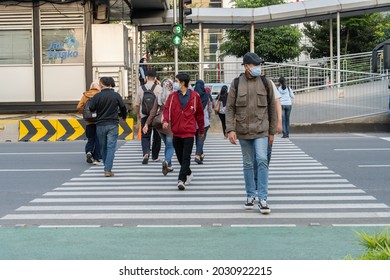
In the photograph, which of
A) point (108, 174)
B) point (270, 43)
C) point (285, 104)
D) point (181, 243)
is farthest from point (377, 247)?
point (270, 43)

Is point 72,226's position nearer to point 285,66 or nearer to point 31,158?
point 31,158

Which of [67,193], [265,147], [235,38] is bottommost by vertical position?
[67,193]

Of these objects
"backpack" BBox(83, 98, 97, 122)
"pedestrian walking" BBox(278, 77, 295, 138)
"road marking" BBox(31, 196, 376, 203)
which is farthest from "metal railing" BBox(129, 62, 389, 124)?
"road marking" BBox(31, 196, 376, 203)

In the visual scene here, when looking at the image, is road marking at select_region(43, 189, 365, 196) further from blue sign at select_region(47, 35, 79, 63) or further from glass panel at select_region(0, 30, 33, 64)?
glass panel at select_region(0, 30, 33, 64)

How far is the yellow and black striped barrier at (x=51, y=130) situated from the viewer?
22.9 meters

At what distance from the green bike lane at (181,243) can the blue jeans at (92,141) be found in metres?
7.34

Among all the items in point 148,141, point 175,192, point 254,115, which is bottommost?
point 175,192

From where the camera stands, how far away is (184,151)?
1268cm

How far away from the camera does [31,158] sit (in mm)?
17938

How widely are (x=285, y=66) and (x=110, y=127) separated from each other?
14390mm

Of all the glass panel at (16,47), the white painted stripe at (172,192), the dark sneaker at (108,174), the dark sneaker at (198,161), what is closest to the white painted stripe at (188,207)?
the white painted stripe at (172,192)

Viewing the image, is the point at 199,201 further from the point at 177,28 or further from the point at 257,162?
the point at 177,28

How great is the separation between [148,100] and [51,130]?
7.42 metres
